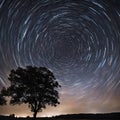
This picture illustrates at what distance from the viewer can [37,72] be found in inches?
1570

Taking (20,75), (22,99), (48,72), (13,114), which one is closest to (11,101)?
(22,99)

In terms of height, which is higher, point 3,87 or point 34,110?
point 3,87

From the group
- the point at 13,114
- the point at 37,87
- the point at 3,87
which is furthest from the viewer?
the point at 13,114

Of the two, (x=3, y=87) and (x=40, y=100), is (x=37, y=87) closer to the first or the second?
(x=40, y=100)

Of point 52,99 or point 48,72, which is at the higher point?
point 48,72

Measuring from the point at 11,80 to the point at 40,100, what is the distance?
5859 mm

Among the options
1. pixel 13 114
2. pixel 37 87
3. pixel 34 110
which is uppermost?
pixel 13 114

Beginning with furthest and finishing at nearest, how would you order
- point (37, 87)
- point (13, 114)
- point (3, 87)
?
point (13, 114)
point (3, 87)
point (37, 87)

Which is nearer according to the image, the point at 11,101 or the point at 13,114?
the point at 11,101

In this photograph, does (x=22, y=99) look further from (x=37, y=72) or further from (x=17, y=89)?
(x=37, y=72)

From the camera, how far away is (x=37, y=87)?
39.7 metres

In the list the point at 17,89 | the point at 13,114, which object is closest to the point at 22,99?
the point at 17,89

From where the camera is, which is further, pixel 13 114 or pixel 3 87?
pixel 13 114

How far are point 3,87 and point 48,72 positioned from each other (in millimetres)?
9260
